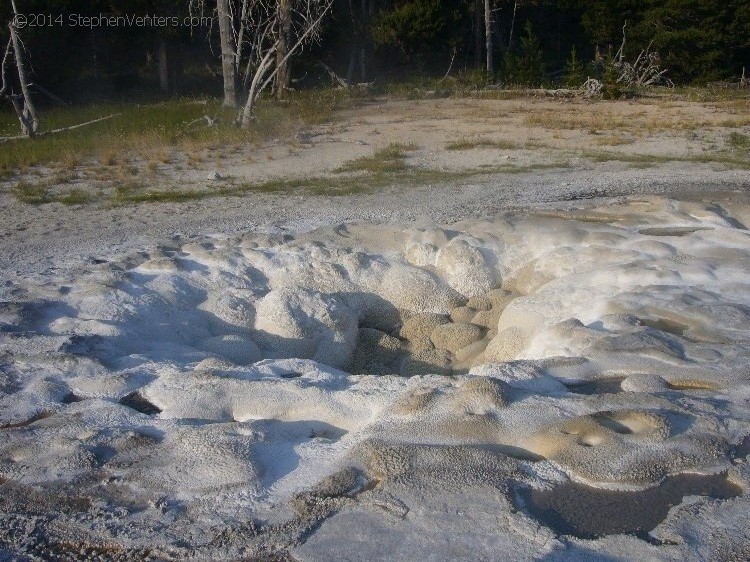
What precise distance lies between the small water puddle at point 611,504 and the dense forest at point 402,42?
15.7 metres

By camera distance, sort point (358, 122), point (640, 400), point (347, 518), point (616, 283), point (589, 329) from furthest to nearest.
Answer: point (358, 122), point (616, 283), point (589, 329), point (640, 400), point (347, 518)

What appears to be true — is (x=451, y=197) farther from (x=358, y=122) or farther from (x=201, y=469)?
(x=358, y=122)

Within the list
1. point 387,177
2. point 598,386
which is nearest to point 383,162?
point 387,177

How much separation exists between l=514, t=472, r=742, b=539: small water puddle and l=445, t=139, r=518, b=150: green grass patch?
8109 millimetres

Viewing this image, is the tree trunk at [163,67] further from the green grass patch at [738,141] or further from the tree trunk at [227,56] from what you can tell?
the green grass patch at [738,141]

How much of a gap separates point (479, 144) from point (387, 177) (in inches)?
99.2

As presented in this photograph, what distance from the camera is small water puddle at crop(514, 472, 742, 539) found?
2.97 metres

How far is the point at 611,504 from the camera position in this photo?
3.10 metres

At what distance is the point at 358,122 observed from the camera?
1417cm

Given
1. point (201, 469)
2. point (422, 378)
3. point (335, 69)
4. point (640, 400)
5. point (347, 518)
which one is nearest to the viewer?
point (347, 518)

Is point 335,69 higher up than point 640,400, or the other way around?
point 335,69

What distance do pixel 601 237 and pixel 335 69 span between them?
1734 cm

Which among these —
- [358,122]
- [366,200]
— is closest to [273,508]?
[366,200]

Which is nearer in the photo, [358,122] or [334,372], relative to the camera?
[334,372]
